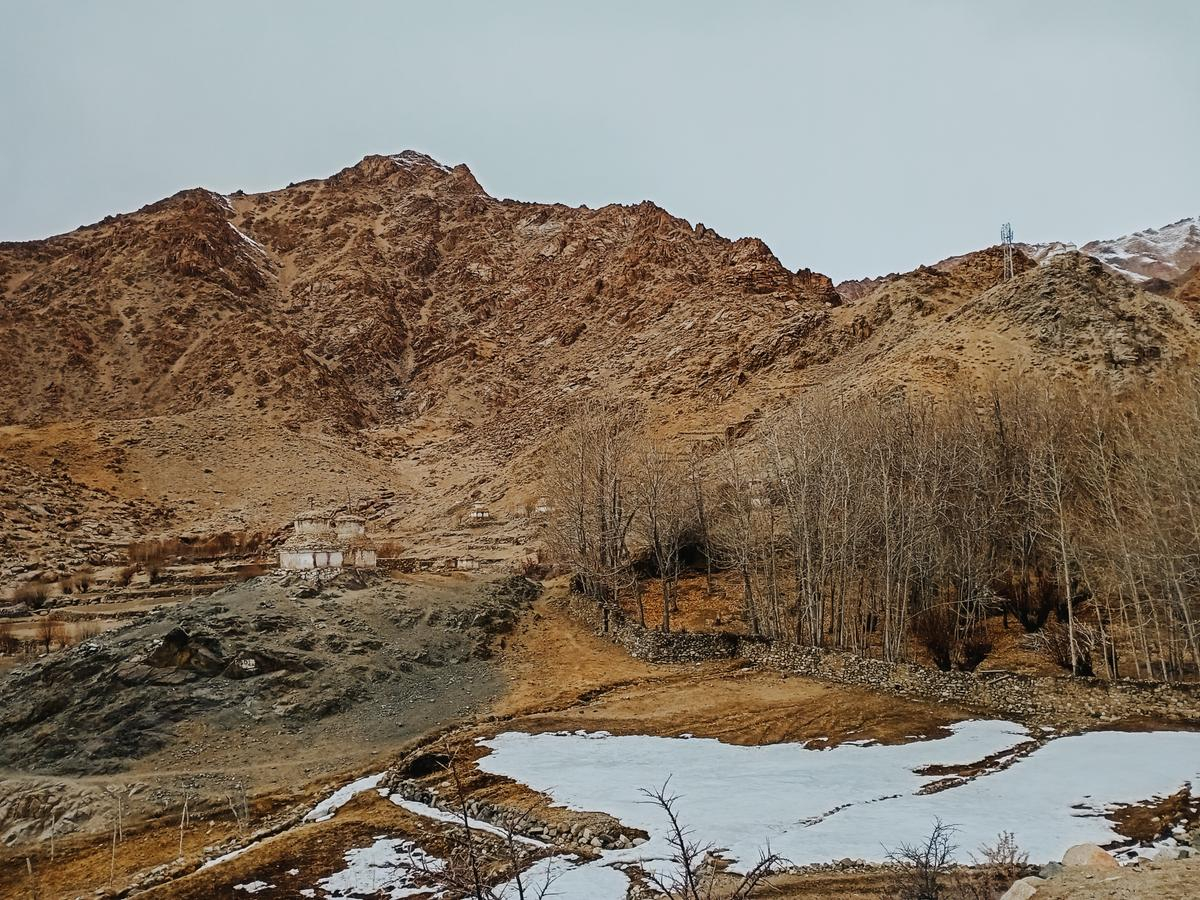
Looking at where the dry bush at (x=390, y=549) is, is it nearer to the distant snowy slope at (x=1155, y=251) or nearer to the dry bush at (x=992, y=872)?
the dry bush at (x=992, y=872)

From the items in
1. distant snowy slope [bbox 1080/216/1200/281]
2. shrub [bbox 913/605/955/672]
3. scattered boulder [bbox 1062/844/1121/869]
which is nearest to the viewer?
scattered boulder [bbox 1062/844/1121/869]

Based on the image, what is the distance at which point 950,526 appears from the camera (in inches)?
1030

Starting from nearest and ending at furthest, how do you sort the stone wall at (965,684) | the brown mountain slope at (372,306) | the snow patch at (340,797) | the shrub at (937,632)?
1. the snow patch at (340,797)
2. the stone wall at (965,684)
3. the shrub at (937,632)
4. the brown mountain slope at (372,306)

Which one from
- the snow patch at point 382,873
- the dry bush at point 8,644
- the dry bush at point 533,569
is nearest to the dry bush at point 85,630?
the dry bush at point 8,644

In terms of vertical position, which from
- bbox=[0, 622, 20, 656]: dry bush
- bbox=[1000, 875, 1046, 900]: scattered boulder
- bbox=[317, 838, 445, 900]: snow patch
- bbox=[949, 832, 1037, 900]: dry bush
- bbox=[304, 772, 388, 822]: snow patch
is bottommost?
bbox=[304, 772, 388, 822]: snow patch

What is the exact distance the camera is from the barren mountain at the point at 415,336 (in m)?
46.9

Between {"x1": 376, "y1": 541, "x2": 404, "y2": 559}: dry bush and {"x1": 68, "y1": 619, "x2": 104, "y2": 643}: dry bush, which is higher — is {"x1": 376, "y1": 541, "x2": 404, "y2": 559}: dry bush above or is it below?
above

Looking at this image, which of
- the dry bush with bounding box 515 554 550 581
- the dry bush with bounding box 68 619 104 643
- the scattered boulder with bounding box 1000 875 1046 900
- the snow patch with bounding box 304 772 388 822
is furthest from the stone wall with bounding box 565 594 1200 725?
the dry bush with bounding box 68 619 104 643

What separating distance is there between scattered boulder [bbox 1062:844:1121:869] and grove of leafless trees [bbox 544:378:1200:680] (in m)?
11.5

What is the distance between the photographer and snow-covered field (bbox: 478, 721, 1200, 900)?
389 inches

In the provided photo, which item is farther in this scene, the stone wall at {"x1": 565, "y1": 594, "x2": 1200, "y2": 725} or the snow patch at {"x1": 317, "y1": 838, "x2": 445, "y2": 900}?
the stone wall at {"x1": 565, "y1": 594, "x2": 1200, "y2": 725}

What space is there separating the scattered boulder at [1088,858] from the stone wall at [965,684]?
7.80m

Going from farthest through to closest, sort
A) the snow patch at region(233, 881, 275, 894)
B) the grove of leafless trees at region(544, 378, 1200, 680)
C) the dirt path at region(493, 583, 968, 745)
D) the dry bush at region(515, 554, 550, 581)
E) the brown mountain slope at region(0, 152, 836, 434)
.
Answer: the brown mountain slope at region(0, 152, 836, 434), the dry bush at region(515, 554, 550, 581), the grove of leafless trees at region(544, 378, 1200, 680), the dirt path at region(493, 583, 968, 745), the snow patch at region(233, 881, 275, 894)

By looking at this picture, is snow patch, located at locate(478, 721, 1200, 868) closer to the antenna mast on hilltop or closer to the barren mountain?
the barren mountain
